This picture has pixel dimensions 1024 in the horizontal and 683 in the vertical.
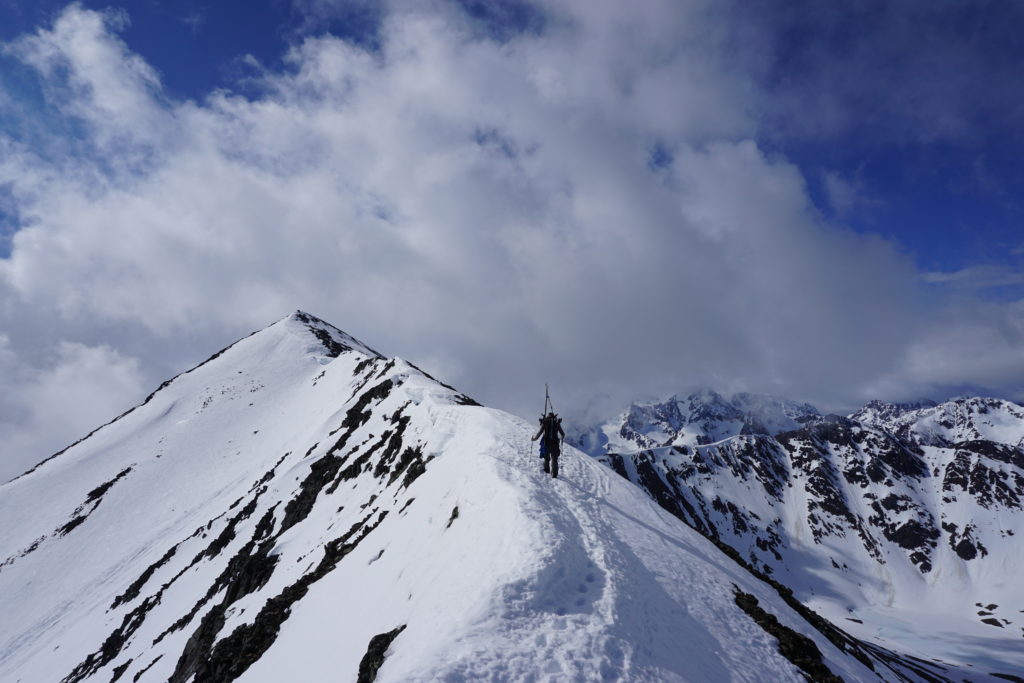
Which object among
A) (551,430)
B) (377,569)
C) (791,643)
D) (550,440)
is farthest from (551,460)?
(791,643)

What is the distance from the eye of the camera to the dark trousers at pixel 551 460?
1947cm

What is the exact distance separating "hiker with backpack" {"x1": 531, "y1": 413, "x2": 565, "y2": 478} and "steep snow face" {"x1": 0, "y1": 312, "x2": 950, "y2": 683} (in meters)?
0.65

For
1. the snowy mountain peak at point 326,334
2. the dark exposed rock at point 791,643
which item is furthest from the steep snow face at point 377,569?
the snowy mountain peak at point 326,334

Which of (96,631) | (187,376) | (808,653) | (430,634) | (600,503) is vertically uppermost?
(187,376)

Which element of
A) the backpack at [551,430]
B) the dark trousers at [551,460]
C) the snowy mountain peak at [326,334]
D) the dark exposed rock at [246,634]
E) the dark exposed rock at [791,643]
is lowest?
the dark exposed rock at [246,634]

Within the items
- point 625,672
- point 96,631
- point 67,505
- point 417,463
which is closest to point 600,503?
point 625,672

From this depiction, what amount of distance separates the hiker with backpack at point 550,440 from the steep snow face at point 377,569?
654 millimetres

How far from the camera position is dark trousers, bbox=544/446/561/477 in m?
19.5

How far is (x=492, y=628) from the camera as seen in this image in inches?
365

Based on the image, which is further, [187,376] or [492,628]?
[187,376]

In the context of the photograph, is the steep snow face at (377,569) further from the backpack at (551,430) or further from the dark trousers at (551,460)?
the backpack at (551,430)

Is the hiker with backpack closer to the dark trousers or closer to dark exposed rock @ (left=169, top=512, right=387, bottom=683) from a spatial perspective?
the dark trousers

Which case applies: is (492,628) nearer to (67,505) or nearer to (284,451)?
(284,451)

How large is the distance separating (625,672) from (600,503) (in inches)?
376
